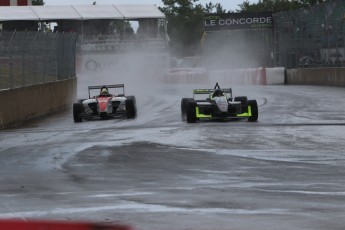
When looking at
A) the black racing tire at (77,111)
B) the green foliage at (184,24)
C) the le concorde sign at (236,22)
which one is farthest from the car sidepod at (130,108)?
the green foliage at (184,24)

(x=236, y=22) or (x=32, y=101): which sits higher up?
(x=236, y=22)

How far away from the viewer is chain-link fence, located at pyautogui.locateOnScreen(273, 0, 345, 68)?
39.3 meters

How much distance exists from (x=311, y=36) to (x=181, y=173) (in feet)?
113

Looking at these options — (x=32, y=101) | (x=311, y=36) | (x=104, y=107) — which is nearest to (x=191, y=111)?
(x=104, y=107)

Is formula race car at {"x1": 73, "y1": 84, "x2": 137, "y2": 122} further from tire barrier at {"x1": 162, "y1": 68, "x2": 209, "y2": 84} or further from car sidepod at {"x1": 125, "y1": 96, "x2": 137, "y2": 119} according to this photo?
tire barrier at {"x1": 162, "y1": 68, "x2": 209, "y2": 84}

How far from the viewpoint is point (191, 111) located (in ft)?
64.6

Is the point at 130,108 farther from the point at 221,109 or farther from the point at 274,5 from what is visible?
the point at 274,5

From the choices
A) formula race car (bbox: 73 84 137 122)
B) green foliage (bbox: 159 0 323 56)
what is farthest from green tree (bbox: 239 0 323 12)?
formula race car (bbox: 73 84 137 122)

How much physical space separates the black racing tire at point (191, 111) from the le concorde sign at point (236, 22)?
127 feet

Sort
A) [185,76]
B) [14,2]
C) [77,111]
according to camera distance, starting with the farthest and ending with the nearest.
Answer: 1. [14,2]
2. [185,76]
3. [77,111]

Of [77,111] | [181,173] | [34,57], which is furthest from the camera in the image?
[34,57]

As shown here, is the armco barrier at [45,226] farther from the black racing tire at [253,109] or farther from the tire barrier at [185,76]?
the tire barrier at [185,76]

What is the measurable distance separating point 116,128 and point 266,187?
32.1 ft

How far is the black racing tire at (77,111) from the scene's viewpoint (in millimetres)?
22203
